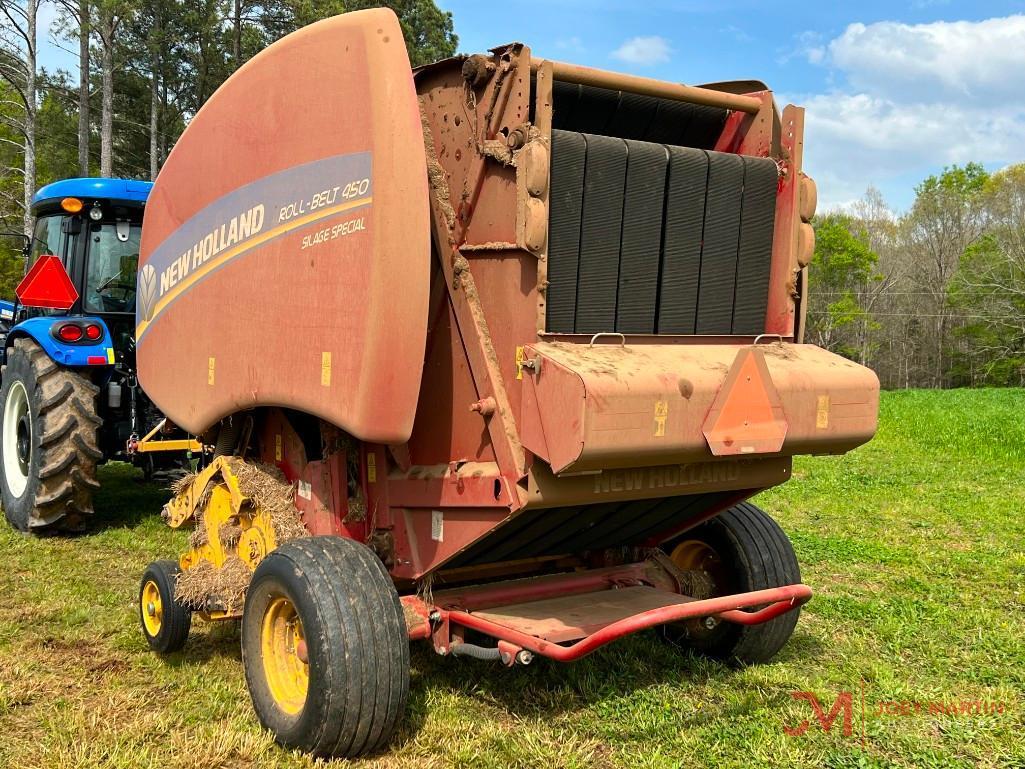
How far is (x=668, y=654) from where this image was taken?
471 centimetres

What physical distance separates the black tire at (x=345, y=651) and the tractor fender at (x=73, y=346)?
423cm

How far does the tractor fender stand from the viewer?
6953mm

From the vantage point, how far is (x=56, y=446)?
682 cm

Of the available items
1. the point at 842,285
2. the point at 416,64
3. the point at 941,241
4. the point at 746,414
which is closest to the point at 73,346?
the point at 746,414

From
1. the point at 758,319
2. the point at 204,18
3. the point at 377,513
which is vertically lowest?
the point at 377,513

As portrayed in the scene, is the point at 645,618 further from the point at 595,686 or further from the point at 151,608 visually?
the point at 151,608

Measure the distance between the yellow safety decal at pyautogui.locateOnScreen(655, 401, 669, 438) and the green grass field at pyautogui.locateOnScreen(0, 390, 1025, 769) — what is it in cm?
131

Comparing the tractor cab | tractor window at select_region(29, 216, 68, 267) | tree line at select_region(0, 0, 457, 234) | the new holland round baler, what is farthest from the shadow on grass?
tree line at select_region(0, 0, 457, 234)

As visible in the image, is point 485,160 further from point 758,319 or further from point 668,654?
point 668,654

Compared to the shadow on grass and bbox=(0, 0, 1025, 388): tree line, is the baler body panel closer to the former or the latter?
the shadow on grass

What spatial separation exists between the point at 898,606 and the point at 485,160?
404cm

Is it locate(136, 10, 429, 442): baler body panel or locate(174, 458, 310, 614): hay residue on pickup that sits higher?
locate(136, 10, 429, 442): baler body panel

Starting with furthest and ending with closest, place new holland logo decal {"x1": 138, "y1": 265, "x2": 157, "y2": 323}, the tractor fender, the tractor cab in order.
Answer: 1. the tractor cab
2. the tractor fender
3. new holland logo decal {"x1": 138, "y1": 265, "x2": 157, "y2": 323}

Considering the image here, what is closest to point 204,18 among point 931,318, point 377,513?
point 377,513
